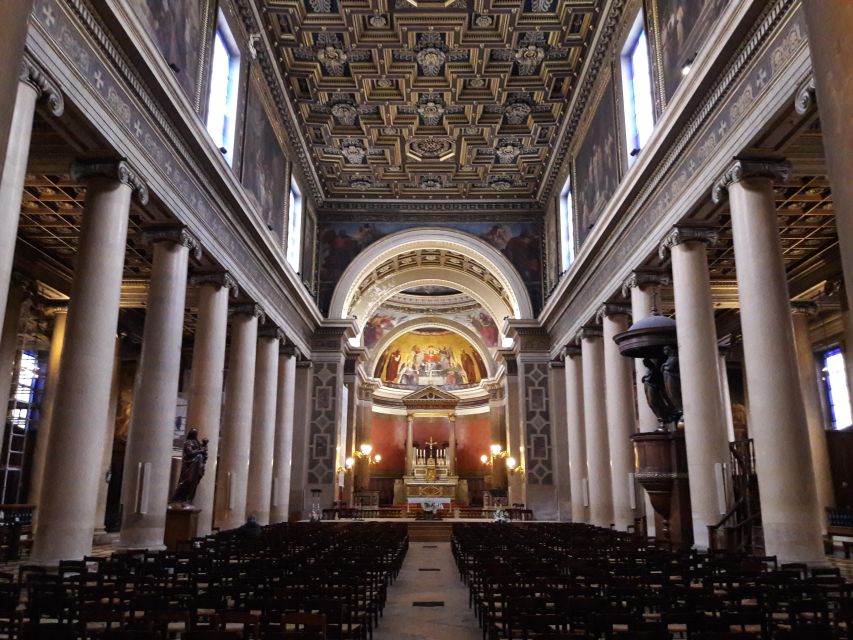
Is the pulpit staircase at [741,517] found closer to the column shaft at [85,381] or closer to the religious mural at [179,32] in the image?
the column shaft at [85,381]

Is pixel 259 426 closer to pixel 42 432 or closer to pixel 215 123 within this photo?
pixel 42 432

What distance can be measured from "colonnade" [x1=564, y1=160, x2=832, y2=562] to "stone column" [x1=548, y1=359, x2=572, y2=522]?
7859mm

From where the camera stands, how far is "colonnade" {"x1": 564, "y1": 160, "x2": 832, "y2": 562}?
10.0 metres

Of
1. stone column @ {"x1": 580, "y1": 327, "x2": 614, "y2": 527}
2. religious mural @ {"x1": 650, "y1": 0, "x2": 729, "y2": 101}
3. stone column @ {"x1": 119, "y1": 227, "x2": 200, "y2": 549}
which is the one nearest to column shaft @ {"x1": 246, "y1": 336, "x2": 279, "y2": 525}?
stone column @ {"x1": 119, "y1": 227, "x2": 200, "y2": 549}

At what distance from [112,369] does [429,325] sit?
2985 cm

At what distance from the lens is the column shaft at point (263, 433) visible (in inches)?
825

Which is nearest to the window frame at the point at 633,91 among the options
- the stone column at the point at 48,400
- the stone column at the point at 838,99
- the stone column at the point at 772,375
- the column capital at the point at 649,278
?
the column capital at the point at 649,278

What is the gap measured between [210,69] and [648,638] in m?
14.7

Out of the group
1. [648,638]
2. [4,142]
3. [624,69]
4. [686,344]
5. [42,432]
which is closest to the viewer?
[4,142]

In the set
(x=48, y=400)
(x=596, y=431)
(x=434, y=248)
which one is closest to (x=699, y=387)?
(x=596, y=431)

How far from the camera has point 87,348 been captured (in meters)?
10.6

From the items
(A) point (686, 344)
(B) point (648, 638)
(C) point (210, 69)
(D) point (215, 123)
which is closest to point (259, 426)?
(D) point (215, 123)

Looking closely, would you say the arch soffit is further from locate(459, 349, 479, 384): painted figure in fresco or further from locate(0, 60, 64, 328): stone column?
locate(0, 60, 64, 328): stone column

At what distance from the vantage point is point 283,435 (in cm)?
2417
